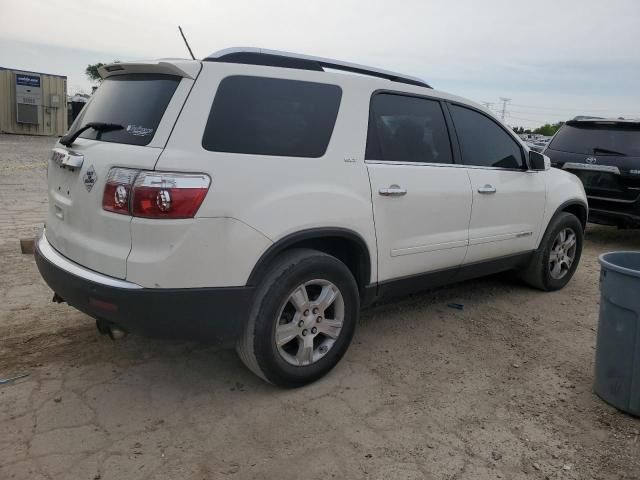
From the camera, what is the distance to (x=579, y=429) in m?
3.04

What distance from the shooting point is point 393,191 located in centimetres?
357

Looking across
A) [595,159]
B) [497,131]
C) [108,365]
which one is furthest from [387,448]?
[595,159]

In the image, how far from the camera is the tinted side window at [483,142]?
14.0 ft

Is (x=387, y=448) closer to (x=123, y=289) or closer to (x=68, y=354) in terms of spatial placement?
(x=123, y=289)

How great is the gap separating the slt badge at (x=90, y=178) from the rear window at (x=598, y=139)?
680 cm

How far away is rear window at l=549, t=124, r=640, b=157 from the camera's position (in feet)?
24.1

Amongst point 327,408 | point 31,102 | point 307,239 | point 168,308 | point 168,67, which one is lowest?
point 327,408

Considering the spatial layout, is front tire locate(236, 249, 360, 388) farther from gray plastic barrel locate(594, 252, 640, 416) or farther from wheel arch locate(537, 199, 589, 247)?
wheel arch locate(537, 199, 589, 247)

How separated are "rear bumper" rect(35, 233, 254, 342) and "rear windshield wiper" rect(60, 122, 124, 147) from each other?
2.49 feet

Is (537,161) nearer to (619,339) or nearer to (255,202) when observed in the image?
(619,339)

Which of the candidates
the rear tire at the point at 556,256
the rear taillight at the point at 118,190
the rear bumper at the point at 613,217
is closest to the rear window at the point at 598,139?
the rear bumper at the point at 613,217

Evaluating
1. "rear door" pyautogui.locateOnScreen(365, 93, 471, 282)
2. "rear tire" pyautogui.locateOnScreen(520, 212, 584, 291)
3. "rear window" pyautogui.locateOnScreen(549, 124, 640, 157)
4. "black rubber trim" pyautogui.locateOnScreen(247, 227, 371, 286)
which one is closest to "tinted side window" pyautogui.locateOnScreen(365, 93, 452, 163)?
"rear door" pyautogui.locateOnScreen(365, 93, 471, 282)

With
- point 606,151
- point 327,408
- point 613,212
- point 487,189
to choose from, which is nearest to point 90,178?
point 327,408

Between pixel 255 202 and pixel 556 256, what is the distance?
3655mm
